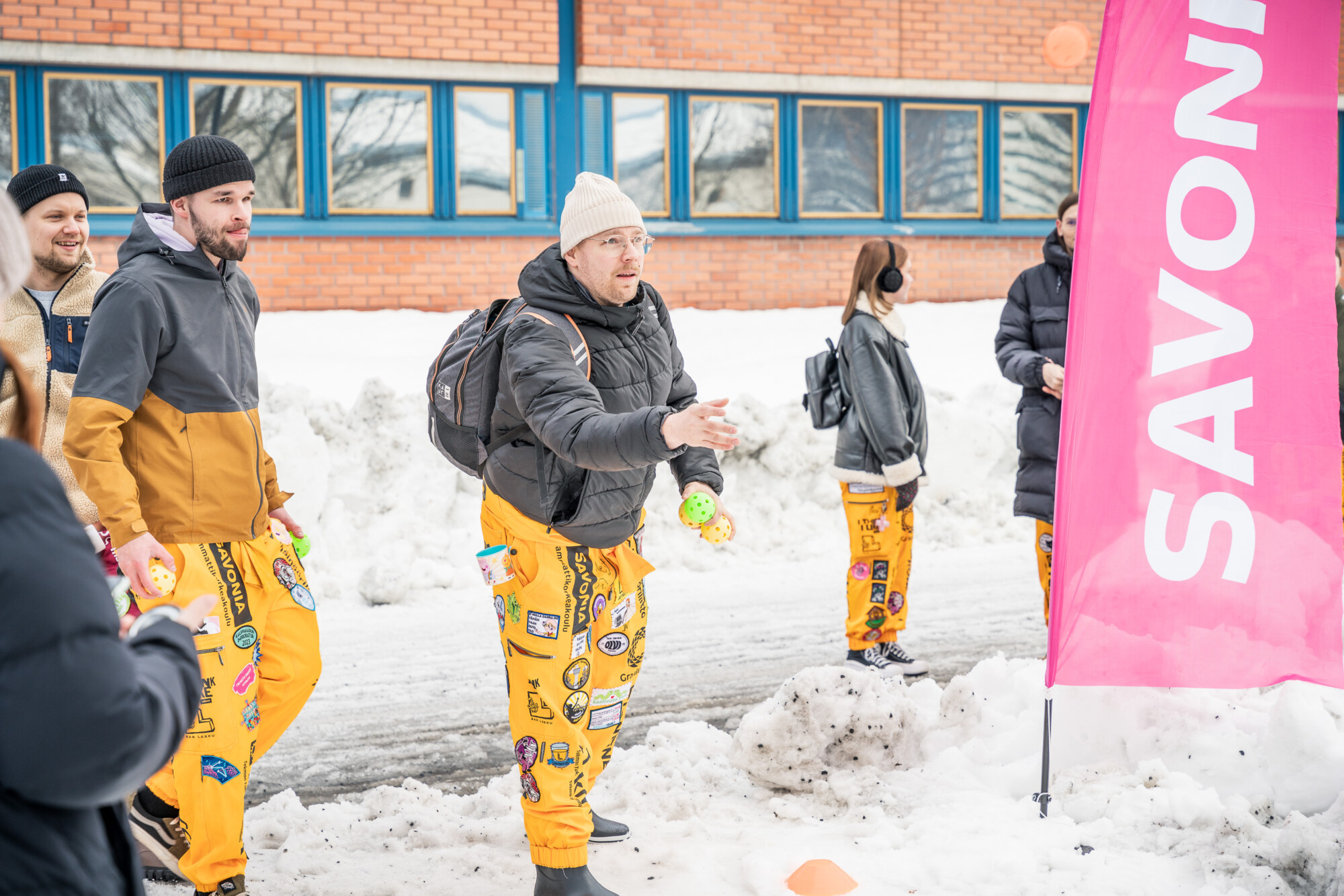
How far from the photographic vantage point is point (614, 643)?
3482mm

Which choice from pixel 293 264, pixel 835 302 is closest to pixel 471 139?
pixel 293 264

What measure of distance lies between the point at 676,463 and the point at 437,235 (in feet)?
31.5

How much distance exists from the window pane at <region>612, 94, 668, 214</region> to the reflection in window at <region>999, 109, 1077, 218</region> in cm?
460

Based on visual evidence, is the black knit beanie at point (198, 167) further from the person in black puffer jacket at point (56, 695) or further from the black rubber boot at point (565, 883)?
the black rubber boot at point (565, 883)

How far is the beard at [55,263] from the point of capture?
3.71m

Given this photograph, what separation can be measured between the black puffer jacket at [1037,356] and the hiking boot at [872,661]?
3.21ft

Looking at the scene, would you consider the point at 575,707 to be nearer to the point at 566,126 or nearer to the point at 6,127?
the point at 566,126

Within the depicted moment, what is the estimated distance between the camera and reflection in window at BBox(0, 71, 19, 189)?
452 inches

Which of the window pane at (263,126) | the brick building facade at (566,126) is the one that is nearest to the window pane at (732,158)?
the brick building facade at (566,126)

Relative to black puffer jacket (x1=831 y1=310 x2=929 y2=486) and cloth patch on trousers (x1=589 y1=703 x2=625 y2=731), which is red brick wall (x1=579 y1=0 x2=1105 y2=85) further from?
→ cloth patch on trousers (x1=589 y1=703 x2=625 y2=731)

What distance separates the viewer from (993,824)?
3.56m

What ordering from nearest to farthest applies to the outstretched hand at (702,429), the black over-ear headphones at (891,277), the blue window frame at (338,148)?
the outstretched hand at (702,429) < the black over-ear headphones at (891,277) < the blue window frame at (338,148)

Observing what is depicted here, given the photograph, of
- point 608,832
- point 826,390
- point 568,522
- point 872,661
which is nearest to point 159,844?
point 608,832

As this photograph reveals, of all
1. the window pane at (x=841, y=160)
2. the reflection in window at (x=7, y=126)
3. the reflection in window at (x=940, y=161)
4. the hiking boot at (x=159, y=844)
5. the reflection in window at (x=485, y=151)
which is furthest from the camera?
the reflection in window at (x=940, y=161)
